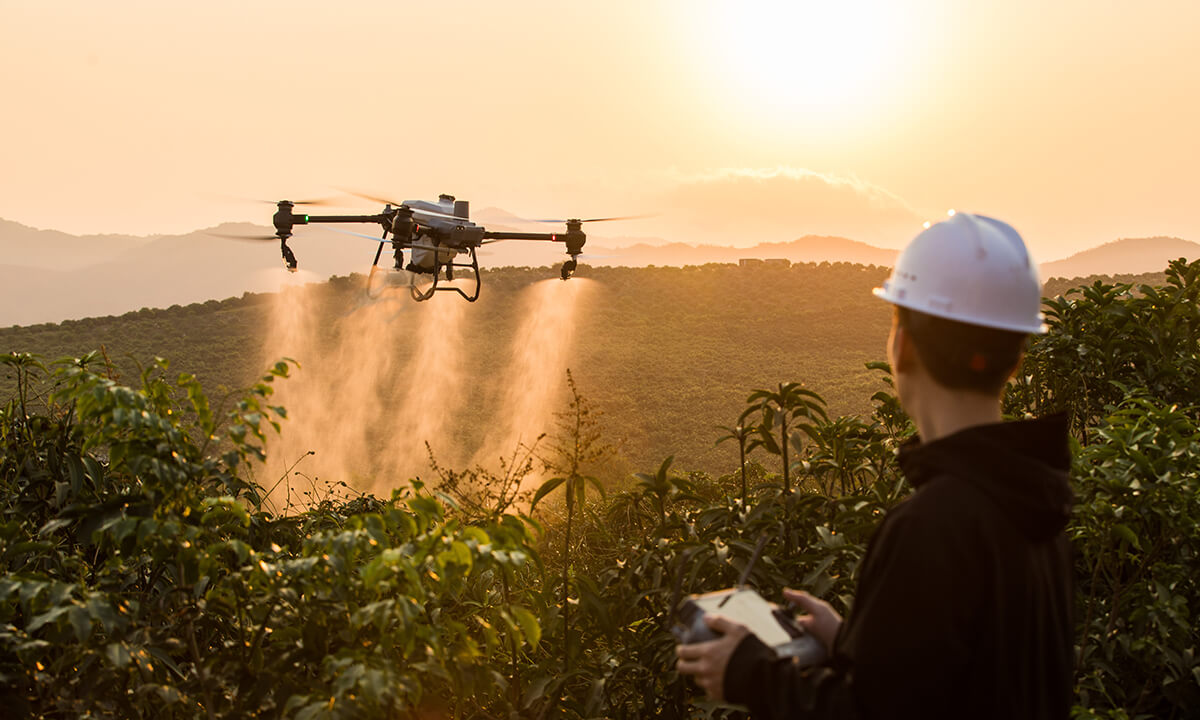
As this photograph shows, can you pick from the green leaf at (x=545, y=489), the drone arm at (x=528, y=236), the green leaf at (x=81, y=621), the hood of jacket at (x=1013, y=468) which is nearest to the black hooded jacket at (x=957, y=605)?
the hood of jacket at (x=1013, y=468)

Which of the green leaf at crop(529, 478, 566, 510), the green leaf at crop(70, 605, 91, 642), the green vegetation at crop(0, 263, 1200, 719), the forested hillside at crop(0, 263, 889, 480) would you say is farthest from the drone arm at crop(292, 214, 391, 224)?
the forested hillside at crop(0, 263, 889, 480)

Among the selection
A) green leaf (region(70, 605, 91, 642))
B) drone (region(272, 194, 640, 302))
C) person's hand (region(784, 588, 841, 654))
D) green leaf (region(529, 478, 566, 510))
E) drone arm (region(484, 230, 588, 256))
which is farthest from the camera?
drone arm (region(484, 230, 588, 256))

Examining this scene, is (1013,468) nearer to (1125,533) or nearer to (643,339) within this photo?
(1125,533)

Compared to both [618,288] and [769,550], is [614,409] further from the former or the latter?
[769,550]

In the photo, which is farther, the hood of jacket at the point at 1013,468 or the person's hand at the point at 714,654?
the person's hand at the point at 714,654

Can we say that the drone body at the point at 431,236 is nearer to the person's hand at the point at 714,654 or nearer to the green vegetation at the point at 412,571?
the green vegetation at the point at 412,571

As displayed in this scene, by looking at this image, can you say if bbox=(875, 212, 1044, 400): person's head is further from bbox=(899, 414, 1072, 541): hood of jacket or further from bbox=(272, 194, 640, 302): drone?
bbox=(272, 194, 640, 302): drone

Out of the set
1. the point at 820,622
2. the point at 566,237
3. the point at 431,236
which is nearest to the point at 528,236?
the point at 566,237

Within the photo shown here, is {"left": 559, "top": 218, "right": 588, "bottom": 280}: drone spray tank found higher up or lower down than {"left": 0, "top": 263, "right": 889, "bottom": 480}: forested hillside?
higher up
